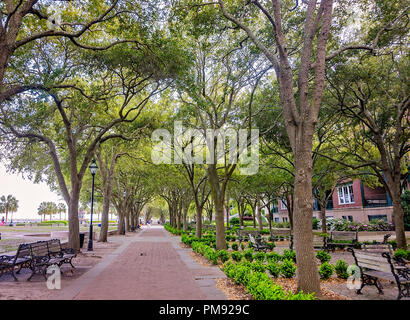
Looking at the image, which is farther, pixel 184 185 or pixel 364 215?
pixel 364 215

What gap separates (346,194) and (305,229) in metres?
38.5

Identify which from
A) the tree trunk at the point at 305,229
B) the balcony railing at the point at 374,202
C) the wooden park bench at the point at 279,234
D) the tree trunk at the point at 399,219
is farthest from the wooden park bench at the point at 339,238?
the balcony railing at the point at 374,202

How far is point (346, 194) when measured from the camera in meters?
39.7

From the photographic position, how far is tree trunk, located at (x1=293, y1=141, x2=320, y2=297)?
5.80 m

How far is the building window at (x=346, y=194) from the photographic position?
38.7 meters

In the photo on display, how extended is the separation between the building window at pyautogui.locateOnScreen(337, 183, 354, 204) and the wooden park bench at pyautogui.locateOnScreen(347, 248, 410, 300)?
1374 inches

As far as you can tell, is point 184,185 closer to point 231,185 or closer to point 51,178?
point 231,185

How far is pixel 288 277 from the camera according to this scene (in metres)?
8.37

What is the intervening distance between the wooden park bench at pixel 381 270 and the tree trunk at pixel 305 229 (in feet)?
5.90

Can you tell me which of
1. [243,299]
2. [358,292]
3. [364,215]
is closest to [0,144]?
[243,299]

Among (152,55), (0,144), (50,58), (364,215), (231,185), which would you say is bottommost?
(364,215)

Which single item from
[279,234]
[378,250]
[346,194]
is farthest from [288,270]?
[346,194]

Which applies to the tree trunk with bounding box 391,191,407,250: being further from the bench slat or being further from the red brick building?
the red brick building
